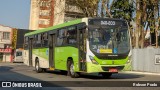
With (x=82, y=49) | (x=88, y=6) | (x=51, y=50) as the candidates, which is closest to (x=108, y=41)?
(x=82, y=49)

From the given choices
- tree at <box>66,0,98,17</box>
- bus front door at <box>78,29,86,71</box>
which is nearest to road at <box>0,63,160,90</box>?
bus front door at <box>78,29,86,71</box>

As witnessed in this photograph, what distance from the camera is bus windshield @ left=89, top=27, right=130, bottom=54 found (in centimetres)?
1862

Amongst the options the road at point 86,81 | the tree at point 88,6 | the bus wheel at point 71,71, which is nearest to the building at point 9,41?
the tree at point 88,6

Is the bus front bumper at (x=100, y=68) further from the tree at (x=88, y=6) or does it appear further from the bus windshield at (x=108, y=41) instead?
the tree at (x=88, y=6)

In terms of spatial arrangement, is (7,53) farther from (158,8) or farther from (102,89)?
(102,89)

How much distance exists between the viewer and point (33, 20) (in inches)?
3430

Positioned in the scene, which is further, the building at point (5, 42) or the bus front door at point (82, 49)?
the building at point (5, 42)

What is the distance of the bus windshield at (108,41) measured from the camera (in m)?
18.6

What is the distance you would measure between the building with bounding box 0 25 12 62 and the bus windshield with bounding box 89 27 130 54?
58716mm

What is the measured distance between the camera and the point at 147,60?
31953mm

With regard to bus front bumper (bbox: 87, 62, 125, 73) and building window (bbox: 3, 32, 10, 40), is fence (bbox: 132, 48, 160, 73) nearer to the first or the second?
bus front bumper (bbox: 87, 62, 125, 73)

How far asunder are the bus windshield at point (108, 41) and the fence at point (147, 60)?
12.3 m

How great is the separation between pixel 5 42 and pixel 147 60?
4882 cm

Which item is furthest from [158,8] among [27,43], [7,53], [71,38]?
[7,53]
